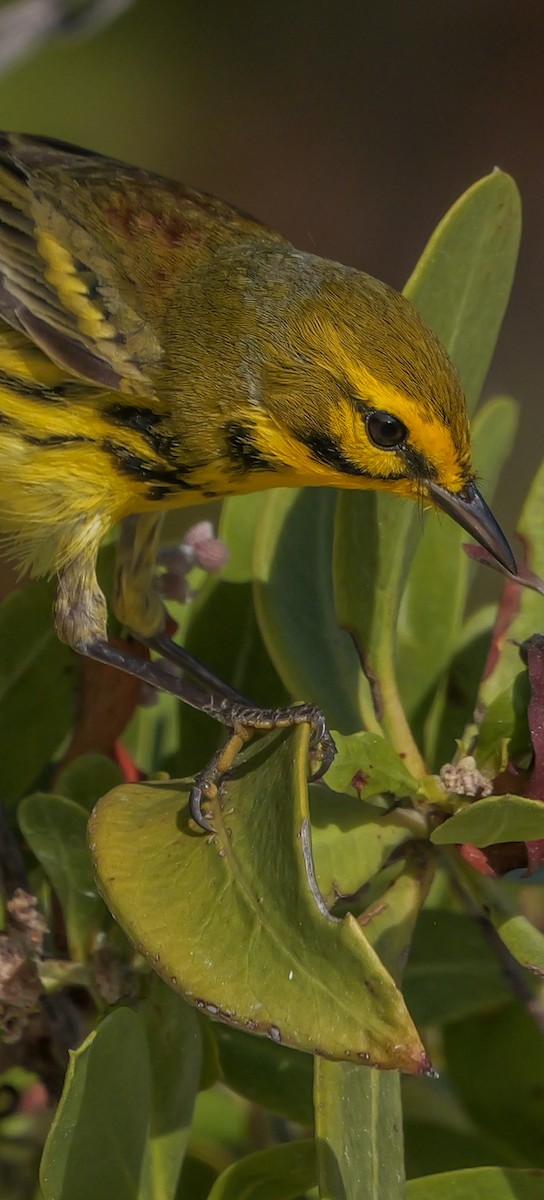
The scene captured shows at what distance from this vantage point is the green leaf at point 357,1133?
1.41 meters

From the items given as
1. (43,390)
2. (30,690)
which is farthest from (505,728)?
(43,390)

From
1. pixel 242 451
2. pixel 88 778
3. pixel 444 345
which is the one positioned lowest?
pixel 88 778

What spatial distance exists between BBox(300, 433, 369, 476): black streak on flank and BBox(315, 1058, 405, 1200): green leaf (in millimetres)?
935

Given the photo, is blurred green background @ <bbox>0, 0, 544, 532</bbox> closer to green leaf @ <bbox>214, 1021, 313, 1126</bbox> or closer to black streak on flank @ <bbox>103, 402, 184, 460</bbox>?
black streak on flank @ <bbox>103, 402, 184, 460</bbox>

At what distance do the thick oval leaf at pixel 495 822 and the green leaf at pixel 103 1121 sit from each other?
0.37 meters

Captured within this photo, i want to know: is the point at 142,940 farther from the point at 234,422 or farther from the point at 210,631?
the point at 234,422

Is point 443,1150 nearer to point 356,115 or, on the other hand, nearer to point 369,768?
point 369,768

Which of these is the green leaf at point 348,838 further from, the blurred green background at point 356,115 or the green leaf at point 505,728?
the blurred green background at point 356,115

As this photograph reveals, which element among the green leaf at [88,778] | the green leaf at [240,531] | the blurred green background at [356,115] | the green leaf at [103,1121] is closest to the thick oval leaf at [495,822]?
the green leaf at [103,1121]

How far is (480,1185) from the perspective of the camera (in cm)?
155

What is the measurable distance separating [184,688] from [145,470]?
1.39ft

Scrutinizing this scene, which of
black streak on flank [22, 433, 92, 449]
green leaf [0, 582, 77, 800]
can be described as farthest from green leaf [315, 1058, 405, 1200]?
black streak on flank [22, 433, 92, 449]

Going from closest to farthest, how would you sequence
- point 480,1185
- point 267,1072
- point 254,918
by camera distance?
point 254,918 < point 480,1185 < point 267,1072

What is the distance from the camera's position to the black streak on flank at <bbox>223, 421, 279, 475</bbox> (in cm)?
231
